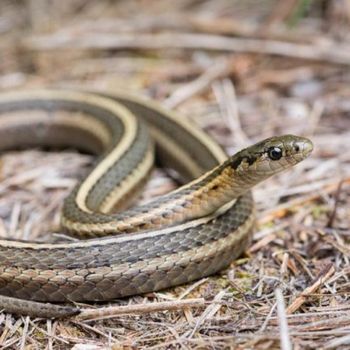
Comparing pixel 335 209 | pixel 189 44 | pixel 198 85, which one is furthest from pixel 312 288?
pixel 189 44

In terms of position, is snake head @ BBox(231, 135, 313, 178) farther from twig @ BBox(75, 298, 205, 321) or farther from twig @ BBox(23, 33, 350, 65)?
twig @ BBox(23, 33, 350, 65)

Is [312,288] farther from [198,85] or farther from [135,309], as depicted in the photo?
[198,85]

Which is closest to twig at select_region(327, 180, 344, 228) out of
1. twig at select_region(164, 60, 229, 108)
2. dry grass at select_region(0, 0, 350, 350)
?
dry grass at select_region(0, 0, 350, 350)

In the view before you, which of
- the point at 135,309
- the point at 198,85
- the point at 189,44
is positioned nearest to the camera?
the point at 135,309

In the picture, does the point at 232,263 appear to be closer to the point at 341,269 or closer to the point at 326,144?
the point at 341,269

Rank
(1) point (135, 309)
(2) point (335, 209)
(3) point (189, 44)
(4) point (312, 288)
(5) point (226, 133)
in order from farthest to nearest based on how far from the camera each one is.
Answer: (3) point (189, 44)
(5) point (226, 133)
(2) point (335, 209)
(4) point (312, 288)
(1) point (135, 309)

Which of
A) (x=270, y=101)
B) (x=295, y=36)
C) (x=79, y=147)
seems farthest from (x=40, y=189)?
(x=295, y=36)
